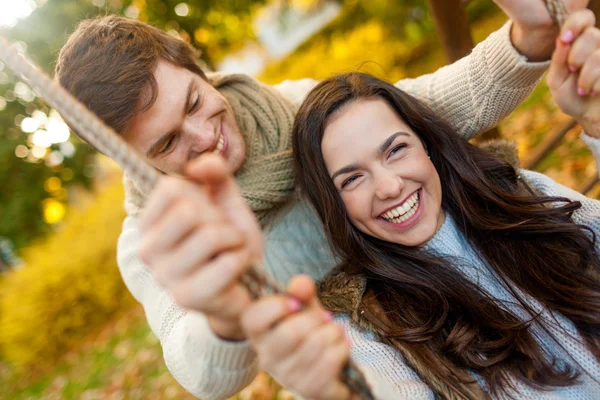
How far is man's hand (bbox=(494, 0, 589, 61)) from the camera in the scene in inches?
48.3

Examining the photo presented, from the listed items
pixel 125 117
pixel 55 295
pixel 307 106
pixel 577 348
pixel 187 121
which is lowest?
pixel 55 295

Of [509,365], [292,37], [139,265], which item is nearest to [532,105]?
[509,365]

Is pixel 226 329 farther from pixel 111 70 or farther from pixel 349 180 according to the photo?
pixel 111 70

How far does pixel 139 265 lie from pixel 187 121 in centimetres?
64

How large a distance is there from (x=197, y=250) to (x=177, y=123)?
1.03 meters

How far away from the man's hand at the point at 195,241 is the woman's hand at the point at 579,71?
0.86 meters

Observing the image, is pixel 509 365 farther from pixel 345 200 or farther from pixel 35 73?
pixel 35 73

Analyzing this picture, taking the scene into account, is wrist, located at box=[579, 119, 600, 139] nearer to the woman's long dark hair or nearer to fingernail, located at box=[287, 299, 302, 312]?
the woman's long dark hair

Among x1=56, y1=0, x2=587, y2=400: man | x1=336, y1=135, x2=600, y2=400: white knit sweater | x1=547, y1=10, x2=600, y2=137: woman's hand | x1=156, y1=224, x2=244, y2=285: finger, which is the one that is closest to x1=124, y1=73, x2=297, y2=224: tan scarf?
x1=56, y1=0, x2=587, y2=400: man

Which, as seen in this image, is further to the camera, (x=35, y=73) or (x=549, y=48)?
(x=549, y=48)

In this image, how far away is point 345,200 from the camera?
1485mm

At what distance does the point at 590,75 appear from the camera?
1.04 metres

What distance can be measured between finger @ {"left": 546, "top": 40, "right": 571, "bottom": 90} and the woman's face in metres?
0.45

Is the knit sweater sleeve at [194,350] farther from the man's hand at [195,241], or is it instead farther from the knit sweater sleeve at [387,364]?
the knit sweater sleeve at [387,364]
